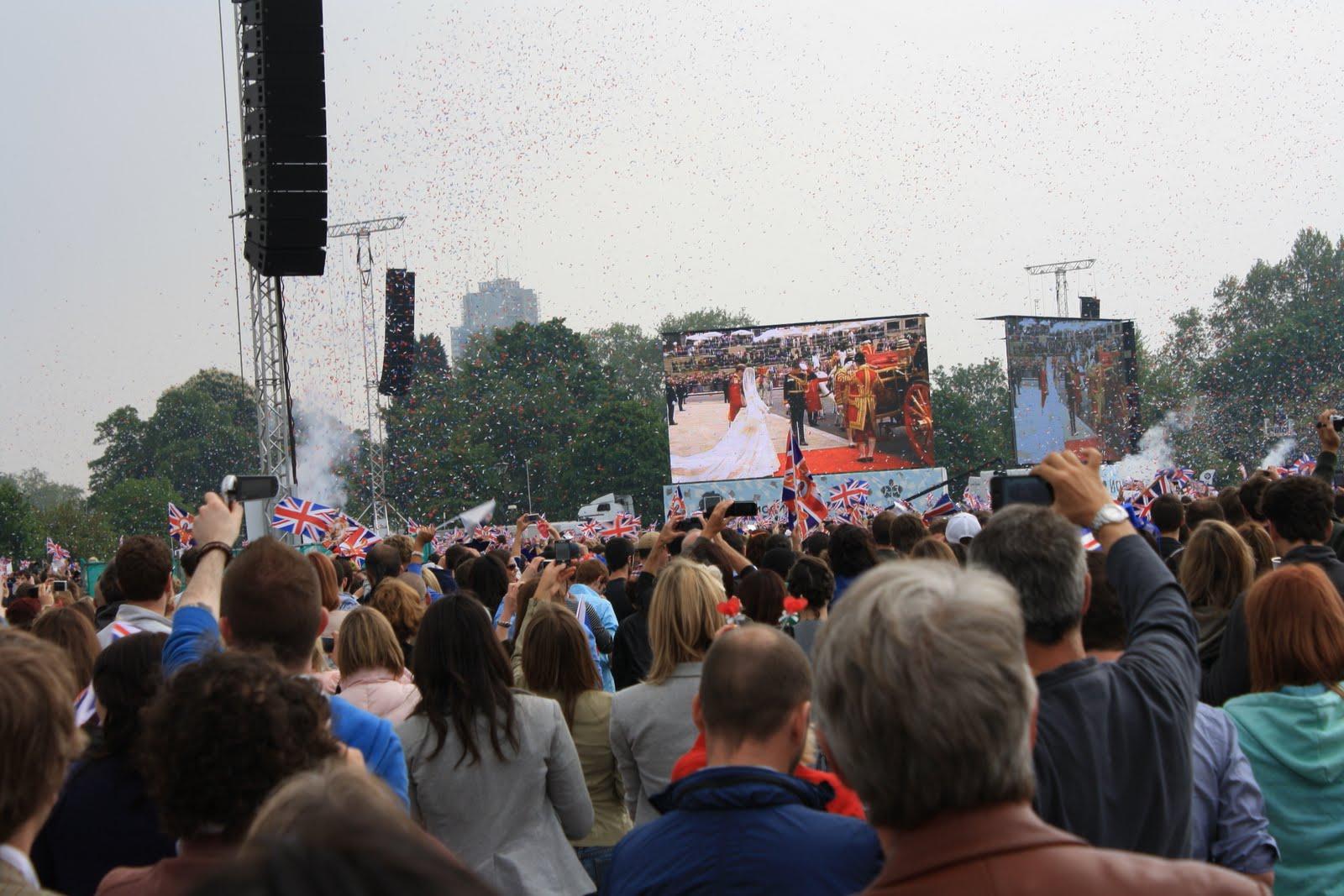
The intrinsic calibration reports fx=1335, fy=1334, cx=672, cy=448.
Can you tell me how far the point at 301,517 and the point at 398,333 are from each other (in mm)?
34245

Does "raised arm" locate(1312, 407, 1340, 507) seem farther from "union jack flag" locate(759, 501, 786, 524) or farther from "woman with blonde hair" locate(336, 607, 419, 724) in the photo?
"union jack flag" locate(759, 501, 786, 524)

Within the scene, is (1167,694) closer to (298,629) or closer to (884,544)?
(298,629)

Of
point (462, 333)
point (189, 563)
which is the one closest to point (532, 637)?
point (189, 563)

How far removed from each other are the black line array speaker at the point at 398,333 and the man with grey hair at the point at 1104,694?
45.4 meters

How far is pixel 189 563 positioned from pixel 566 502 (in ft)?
224

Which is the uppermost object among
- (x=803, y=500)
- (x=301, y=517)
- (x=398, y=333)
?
(x=398, y=333)

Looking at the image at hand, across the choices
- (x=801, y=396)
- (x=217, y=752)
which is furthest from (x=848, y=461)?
(x=217, y=752)

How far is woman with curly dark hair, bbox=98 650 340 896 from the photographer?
7.74 feet

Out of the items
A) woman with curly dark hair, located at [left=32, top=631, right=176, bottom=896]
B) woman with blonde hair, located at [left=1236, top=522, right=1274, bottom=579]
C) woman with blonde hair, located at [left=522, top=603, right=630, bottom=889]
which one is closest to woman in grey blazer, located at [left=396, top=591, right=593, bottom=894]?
woman with blonde hair, located at [left=522, top=603, right=630, bottom=889]

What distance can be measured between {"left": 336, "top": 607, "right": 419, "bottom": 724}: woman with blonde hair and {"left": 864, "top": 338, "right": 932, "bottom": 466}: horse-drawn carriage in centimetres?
4966

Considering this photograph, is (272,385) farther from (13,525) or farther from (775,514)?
(13,525)

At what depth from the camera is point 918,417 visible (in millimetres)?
54000

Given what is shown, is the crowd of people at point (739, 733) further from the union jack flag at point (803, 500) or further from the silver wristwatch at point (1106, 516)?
the union jack flag at point (803, 500)

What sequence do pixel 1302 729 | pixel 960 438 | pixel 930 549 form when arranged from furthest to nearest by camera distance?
pixel 960 438, pixel 930 549, pixel 1302 729
